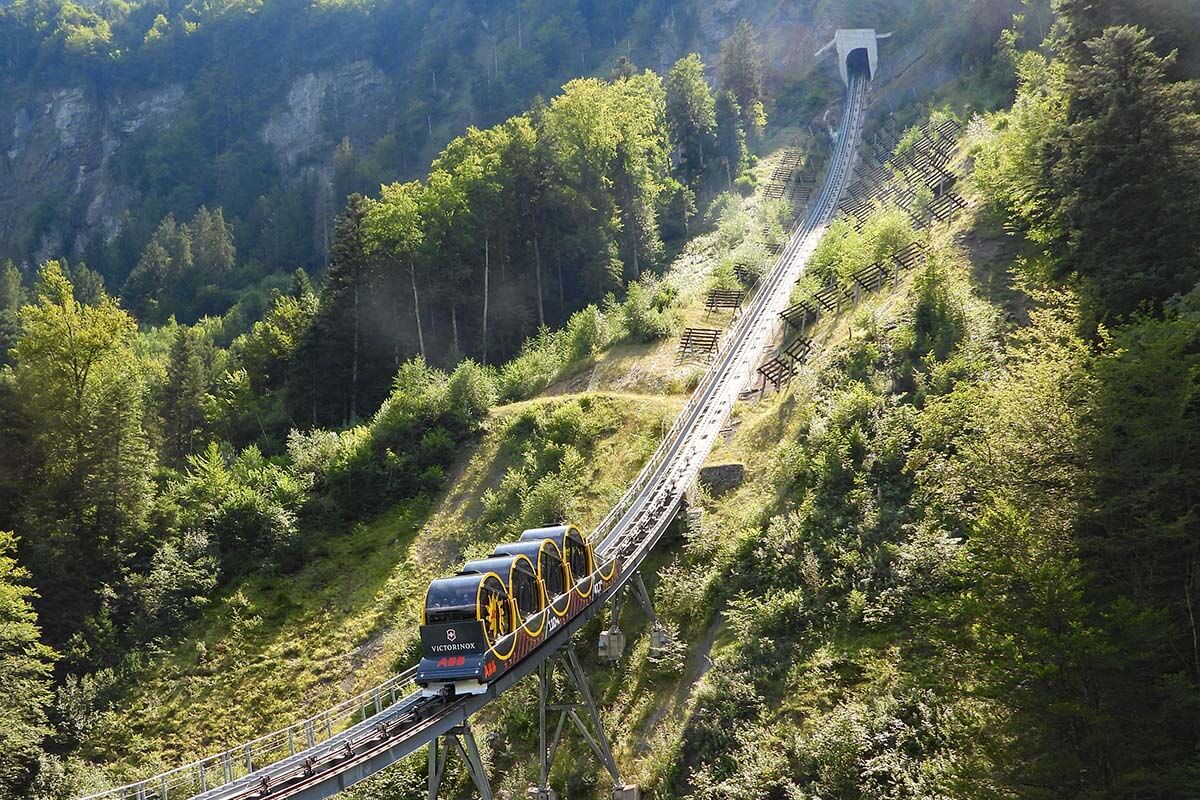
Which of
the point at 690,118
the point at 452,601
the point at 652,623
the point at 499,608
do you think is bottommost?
the point at 652,623

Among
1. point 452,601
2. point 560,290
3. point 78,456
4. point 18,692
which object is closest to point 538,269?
point 560,290

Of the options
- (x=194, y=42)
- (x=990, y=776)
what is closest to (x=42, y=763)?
(x=990, y=776)

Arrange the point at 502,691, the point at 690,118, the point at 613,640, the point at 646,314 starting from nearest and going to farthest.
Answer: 1. the point at 502,691
2. the point at 613,640
3. the point at 646,314
4. the point at 690,118

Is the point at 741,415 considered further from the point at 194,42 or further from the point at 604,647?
the point at 194,42

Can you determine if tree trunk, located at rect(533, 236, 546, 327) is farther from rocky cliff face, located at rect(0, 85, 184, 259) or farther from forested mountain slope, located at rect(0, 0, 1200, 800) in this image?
rocky cliff face, located at rect(0, 85, 184, 259)

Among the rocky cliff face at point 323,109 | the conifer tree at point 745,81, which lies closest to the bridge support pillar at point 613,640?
the conifer tree at point 745,81

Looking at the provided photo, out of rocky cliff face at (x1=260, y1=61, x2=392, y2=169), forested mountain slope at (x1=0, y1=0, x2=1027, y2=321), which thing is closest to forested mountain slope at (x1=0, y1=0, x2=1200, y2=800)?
forested mountain slope at (x1=0, y1=0, x2=1027, y2=321)

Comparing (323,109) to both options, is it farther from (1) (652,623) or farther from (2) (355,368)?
(1) (652,623)

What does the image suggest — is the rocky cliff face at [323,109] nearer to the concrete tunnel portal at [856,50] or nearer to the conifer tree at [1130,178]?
the concrete tunnel portal at [856,50]

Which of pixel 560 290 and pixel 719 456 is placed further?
pixel 560 290
